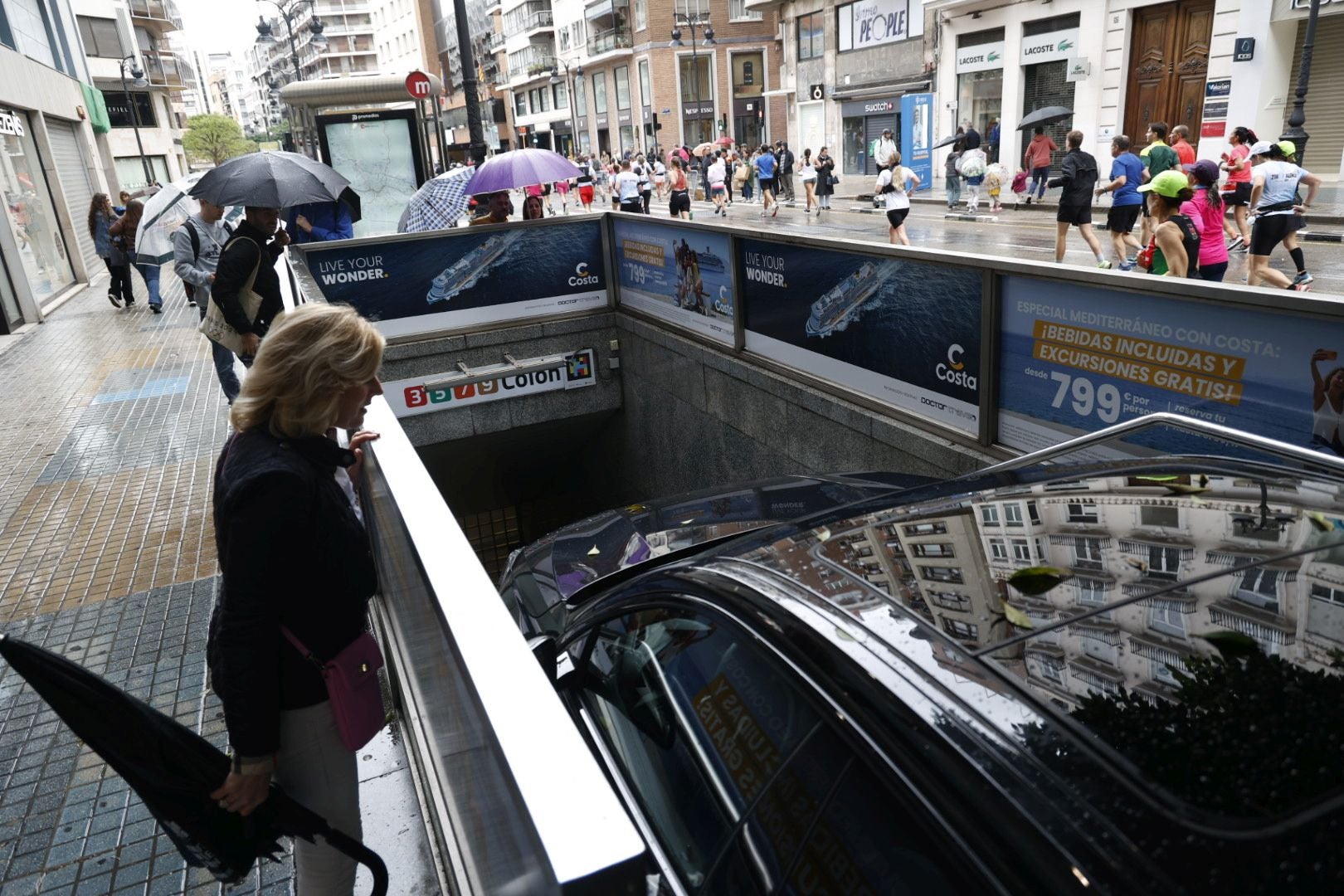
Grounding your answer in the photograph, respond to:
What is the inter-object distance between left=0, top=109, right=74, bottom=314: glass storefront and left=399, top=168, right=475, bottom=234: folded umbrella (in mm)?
7291

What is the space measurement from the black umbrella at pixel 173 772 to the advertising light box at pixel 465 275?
8.17 meters

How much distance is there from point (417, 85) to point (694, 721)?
16.5 m

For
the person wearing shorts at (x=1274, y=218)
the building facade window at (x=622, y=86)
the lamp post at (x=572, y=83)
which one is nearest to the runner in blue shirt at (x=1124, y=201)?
the person wearing shorts at (x=1274, y=218)

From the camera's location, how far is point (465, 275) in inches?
415

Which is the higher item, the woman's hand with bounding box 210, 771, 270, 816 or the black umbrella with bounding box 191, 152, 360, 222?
the black umbrella with bounding box 191, 152, 360, 222

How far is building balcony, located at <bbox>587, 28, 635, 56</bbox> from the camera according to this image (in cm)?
6469

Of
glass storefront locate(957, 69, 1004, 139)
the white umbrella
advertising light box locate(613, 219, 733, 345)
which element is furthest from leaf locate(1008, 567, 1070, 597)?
glass storefront locate(957, 69, 1004, 139)

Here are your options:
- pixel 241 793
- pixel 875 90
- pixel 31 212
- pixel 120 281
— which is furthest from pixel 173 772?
pixel 875 90

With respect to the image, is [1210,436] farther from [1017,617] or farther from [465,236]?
[465,236]

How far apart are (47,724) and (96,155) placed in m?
27.2

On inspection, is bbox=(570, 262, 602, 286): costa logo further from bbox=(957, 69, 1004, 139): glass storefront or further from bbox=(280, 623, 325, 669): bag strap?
bbox=(957, 69, 1004, 139): glass storefront

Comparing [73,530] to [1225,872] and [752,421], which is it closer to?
[752,421]

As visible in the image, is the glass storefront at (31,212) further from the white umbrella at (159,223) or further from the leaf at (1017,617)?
the leaf at (1017,617)

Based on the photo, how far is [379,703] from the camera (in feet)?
8.70
